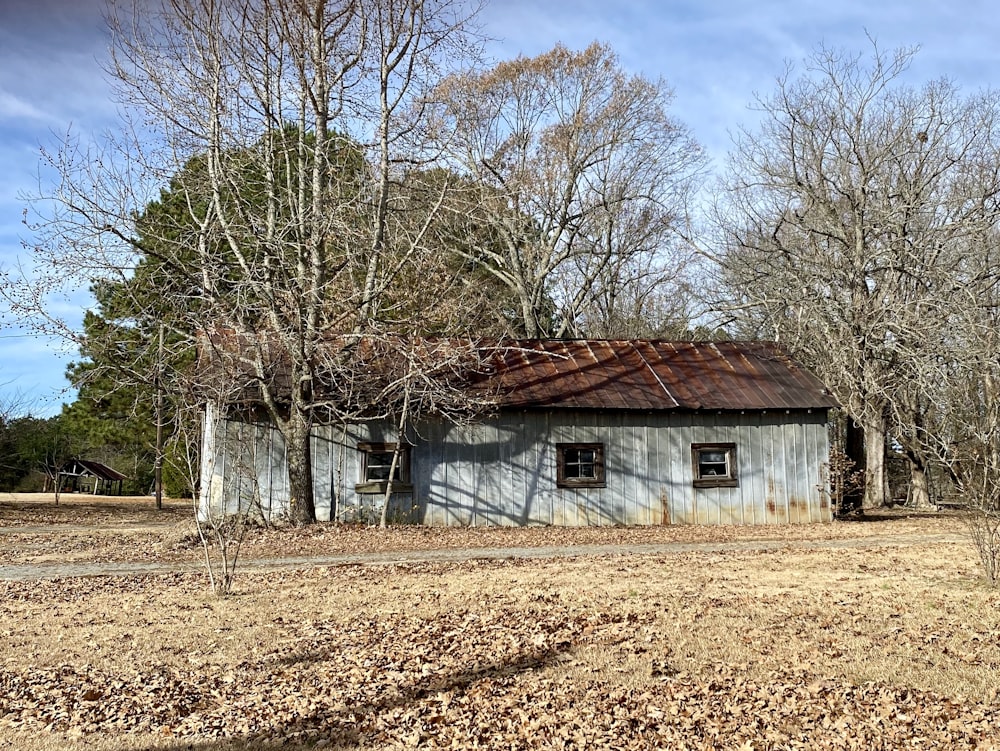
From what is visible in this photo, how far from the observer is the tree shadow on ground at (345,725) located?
19.7 feet

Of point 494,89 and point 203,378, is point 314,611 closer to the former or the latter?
point 203,378

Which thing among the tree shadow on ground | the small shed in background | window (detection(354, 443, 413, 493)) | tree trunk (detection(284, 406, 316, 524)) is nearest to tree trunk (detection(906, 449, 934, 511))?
window (detection(354, 443, 413, 493))

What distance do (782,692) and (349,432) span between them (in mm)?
13417

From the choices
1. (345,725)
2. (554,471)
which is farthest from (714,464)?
(345,725)

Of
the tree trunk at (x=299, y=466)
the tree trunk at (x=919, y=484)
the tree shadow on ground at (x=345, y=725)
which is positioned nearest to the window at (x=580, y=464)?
the tree trunk at (x=299, y=466)

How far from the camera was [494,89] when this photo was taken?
33312 millimetres

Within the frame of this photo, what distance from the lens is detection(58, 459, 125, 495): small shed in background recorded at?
139 ft

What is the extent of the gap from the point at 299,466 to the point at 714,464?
358 inches

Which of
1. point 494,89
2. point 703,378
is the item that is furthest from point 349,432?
point 494,89

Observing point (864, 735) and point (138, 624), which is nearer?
point (864, 735)

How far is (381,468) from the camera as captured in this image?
62.3 feet

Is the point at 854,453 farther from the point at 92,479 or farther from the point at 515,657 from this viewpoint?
the point at 92,479

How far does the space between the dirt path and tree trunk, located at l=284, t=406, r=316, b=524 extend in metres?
3.61

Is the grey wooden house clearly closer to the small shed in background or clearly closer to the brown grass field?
the brown grass field
